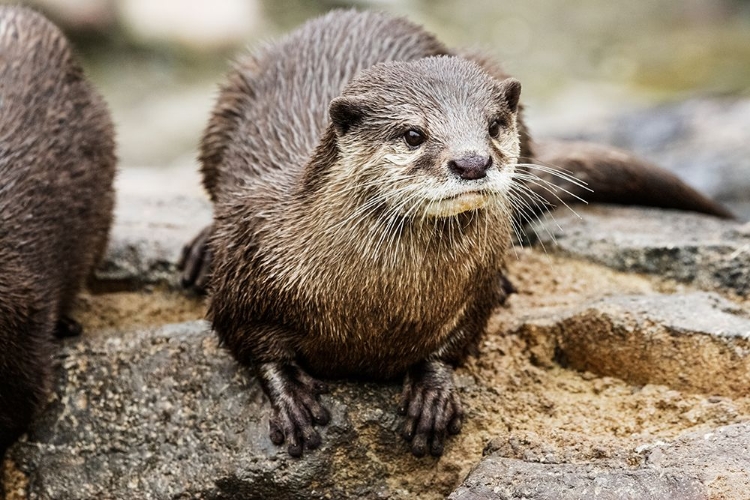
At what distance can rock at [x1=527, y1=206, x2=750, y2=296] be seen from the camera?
12.1 ft

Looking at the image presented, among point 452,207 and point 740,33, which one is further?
point 740,33

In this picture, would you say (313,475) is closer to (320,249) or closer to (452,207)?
(320,249)

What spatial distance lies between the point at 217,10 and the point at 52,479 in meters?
Answer: 8.05

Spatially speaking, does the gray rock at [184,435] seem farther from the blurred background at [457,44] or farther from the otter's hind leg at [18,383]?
the blurred background at [457,44]

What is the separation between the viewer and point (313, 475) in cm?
304

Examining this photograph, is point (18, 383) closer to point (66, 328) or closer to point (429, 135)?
point (66, 328)

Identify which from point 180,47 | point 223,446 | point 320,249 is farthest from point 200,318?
point 180,47

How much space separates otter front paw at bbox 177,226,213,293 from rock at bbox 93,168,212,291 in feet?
0.30

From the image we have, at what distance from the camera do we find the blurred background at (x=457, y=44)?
361 inches

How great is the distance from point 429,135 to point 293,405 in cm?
90

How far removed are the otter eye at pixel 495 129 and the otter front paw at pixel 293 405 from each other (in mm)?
884

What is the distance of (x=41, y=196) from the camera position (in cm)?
366

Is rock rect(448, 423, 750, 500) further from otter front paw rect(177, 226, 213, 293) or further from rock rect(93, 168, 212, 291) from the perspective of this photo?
rock rect(93, 168, 212, 291)

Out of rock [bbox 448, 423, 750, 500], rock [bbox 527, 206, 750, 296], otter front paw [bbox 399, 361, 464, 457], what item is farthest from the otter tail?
rock [bbox 448, 423, 750, 500]
